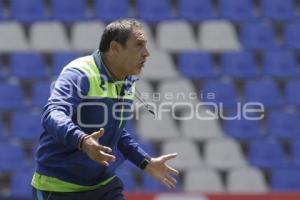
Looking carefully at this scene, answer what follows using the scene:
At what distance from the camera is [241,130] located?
902 cm

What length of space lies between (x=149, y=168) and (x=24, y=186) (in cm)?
420

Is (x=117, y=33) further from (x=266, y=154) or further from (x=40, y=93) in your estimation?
(x=266, y=154)

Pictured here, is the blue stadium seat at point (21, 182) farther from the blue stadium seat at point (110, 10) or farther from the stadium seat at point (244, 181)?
the blue stadium seat at point (110, 10)

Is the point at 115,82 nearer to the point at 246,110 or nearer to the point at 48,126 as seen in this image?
the point at 48,126

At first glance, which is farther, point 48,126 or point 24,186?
point 24,186

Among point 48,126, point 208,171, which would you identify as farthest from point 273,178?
point 48,126

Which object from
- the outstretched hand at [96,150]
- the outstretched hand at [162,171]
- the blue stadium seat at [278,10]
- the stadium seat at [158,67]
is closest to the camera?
the outstretched hand at [96,150]

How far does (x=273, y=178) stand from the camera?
869 centimetres

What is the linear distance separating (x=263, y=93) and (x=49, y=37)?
8.49 ft

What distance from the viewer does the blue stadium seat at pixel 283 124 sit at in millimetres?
9090

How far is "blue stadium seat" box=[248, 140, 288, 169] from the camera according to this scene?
29.1 feet

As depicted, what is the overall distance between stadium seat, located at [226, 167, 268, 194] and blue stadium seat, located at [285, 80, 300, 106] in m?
1.11

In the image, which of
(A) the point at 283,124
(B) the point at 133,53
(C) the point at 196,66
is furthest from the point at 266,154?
(B) the point at 133,53

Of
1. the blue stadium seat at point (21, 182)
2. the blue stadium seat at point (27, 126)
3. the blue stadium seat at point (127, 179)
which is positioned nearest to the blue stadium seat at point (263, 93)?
the blue stadium seat at point (127, 179)
